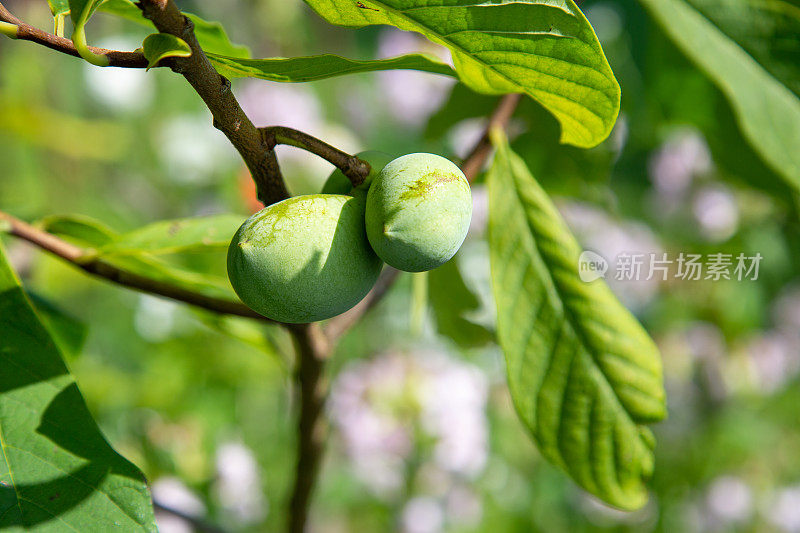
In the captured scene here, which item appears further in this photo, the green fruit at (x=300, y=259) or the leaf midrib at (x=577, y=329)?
the leaf midrib at (x=577, y=329)

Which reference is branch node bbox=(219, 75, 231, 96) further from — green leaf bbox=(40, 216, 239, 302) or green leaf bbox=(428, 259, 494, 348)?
green leaf bbox=(428, 259, 494, 348)

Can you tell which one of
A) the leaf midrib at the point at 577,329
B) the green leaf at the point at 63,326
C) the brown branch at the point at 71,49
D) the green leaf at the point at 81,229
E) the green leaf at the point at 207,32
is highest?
the brown branch at the point at 71,49

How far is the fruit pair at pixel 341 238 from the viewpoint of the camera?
13.1 inches

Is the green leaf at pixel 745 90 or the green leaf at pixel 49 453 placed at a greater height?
the green leaf at pixel 745 90

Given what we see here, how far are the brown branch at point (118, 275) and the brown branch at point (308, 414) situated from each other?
54 mm

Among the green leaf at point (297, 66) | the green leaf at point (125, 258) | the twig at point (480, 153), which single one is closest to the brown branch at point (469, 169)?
the twig at point (480, 153)

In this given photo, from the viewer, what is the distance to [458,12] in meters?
0.37

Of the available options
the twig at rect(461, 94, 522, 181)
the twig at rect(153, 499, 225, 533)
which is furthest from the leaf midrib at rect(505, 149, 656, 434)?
the twig at rect(153, 499, 225, 533)

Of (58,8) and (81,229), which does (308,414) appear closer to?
(81,229)

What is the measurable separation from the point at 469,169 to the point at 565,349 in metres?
0.19

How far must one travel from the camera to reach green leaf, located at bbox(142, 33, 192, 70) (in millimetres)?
306

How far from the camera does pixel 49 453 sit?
1.39 ft

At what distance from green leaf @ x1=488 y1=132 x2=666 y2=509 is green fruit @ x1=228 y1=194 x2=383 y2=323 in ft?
0.62

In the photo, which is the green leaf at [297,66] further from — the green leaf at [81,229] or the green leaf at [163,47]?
the green leaf at [81,229]
